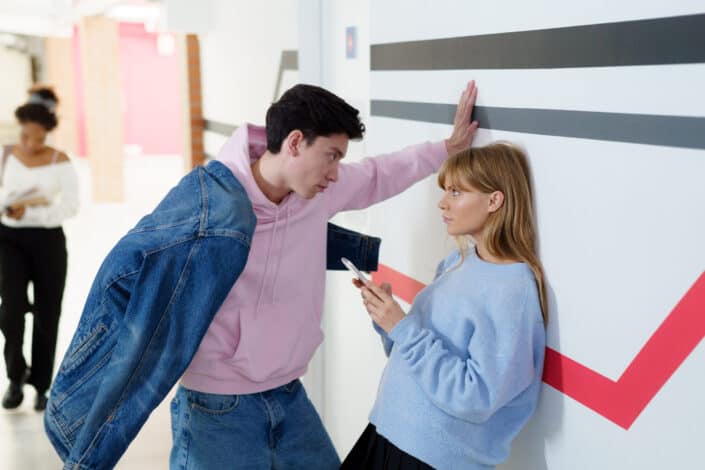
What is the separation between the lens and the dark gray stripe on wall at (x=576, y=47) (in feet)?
3.76

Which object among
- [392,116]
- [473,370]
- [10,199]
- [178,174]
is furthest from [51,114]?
[178,174]

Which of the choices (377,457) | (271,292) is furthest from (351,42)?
(377,457)

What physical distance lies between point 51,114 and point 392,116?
2.13 meters

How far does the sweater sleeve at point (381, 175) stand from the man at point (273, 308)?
0.03 m

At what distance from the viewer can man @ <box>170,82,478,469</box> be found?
66.0 inches

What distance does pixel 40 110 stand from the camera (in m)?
3.51

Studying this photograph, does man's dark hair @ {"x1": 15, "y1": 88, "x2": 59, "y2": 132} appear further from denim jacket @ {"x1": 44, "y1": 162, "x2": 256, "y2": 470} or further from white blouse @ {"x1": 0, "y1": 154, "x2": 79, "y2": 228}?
denim jacket @ {"x1": 44, "y1": 162, "x2": 256, "y2": 470}

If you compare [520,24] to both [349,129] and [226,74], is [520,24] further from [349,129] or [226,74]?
[226,74]

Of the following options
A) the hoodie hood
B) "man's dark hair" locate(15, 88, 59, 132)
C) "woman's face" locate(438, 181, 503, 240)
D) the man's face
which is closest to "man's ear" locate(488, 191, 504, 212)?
"woman's face" locate(438, 181, 503, 240)

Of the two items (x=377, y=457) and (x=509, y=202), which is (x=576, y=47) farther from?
(x=377, y=457)

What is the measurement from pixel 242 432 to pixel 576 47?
1.18 meters

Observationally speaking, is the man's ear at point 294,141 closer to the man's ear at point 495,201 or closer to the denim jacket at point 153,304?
the denim jacket at point 153,304

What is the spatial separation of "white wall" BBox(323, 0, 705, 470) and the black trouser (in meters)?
2.26

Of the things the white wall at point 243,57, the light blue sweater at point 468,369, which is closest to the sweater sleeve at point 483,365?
the light blue sweater at point 468,369
